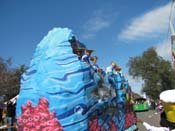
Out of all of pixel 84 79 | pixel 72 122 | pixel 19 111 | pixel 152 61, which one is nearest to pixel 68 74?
pixel 84 79

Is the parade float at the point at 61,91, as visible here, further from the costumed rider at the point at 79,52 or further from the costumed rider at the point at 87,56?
the costumed rider at the point at 87,56

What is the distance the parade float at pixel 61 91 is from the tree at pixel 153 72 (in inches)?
1821

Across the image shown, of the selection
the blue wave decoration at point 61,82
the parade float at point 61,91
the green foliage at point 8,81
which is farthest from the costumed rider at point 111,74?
the green foliage at point 8,81

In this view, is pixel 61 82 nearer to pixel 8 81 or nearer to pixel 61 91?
pixel 61 91

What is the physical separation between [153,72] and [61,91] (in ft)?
161

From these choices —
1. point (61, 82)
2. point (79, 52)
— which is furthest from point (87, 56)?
point (61, 82)

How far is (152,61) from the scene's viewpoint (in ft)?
192

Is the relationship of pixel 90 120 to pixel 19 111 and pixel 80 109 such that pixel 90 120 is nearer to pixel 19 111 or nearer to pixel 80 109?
pixel 80 109

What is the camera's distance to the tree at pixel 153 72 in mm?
56812

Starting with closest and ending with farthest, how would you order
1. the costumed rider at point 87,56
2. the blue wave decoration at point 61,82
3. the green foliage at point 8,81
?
the blue wave decoration at point 61,82
the costumed rider at point 87,56
the green foliage at point 8,81

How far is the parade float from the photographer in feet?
31.8

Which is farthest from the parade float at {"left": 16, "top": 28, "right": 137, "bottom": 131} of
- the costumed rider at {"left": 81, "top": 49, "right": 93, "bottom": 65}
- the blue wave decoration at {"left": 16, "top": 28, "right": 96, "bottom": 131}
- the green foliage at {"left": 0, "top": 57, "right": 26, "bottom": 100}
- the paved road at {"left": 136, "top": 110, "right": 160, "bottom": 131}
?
the green foliage at {"left": 0, "top": 57, "right": 26, "bottom": 100}

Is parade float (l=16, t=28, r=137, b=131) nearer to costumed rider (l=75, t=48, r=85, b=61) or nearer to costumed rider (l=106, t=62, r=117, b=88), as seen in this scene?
costumed rider (l=75, t=48, r=85, b=61)

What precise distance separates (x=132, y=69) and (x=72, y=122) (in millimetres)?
51624
